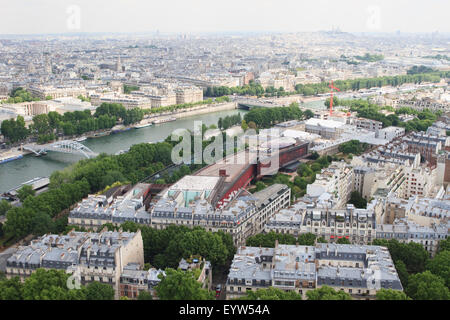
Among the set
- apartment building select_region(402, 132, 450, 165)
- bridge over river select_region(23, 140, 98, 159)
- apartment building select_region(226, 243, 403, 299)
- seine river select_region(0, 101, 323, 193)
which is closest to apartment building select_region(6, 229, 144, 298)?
apartment building select_region(226, 243, 403, 299)

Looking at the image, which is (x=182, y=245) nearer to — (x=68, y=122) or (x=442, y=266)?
(x=442, y=266)

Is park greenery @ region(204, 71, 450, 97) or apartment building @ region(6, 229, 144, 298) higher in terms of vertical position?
park greenery @ region(204, 71, 450, 97)

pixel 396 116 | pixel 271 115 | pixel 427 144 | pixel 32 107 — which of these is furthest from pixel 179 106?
pixel 427 144

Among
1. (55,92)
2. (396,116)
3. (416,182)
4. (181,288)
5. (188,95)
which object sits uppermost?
(55,92)

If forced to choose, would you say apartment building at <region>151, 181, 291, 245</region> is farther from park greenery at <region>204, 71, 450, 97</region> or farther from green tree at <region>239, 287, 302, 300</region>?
park greenery at <region>204, 71, 450, 97</region>

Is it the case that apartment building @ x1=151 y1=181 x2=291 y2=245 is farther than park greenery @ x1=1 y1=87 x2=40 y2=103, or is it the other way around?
park greenery @ x1=1 y1=87 x2=40 y2=103

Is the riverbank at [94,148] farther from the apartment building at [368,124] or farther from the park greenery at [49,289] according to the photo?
the park greenery at [49,289]
